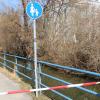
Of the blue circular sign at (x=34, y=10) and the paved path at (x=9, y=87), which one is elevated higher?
the blue circular sign at (x=34, y=10)

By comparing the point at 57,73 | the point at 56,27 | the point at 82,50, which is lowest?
the point at 57,73

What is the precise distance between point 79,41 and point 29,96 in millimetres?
10318

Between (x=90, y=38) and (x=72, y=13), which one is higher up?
(x=72, y=13)

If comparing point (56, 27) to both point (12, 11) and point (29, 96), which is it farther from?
point (29, 96)

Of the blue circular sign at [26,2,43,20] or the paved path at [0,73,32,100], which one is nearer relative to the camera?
the blue circular sign at [26,2,43,20]

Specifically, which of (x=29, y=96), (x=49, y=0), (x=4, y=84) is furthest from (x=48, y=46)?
(x=29, y=96)

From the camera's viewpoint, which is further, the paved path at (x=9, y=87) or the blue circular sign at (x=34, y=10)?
the paved path at (x=9, y=87)

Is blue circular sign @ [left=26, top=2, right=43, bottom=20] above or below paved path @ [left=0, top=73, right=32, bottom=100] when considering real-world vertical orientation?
above

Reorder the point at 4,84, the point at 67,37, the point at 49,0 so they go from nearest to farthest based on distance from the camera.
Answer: the point at 4,84 < the point at 67,37 < the point at 49,0

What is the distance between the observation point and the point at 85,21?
1953cm

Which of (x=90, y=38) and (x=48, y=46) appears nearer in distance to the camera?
(x=90, y=38)

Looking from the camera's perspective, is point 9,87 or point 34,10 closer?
point 34,10

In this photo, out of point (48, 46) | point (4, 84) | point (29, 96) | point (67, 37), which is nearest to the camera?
point (29, 96)

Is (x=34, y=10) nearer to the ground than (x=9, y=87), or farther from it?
farther from it
